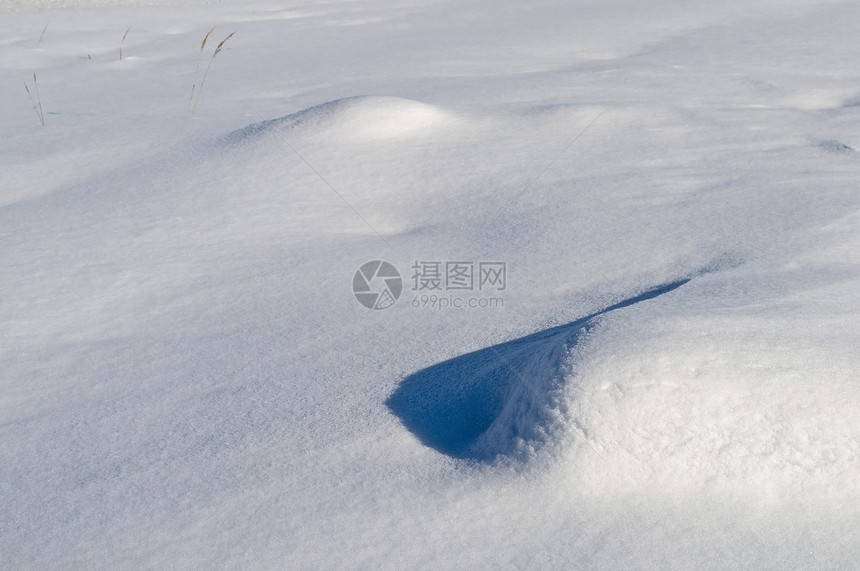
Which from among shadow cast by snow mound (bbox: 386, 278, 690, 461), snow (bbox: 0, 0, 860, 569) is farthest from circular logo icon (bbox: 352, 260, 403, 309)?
shadow cast by snow mound (bbox: 386, 278, 690, 461)

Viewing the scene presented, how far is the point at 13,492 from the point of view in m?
1.09

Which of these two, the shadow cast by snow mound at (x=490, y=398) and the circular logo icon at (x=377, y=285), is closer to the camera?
the shadow cast by snow mound at (x=490, y=398)

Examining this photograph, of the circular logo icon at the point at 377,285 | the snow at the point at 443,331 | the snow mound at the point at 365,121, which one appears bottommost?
the circular logo icon at the point at 377,285

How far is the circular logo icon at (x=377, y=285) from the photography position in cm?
163

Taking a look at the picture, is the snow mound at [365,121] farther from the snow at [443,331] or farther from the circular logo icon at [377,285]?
the circular logo icon at [377,285]

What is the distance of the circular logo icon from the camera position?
163 cm

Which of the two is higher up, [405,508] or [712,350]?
[712,350]

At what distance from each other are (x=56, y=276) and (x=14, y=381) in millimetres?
473

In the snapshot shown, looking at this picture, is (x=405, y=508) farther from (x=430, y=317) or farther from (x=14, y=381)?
(x=14, y=381)

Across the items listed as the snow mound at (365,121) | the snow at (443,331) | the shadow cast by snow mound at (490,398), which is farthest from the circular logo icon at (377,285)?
the snow mound at (365,121)

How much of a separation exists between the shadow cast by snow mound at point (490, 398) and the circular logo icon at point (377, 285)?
12.3 inches

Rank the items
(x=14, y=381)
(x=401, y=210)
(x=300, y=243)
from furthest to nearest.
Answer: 1. (x=401, y=210)
2. (x=300, y=243)
3. (x=14, y=381)

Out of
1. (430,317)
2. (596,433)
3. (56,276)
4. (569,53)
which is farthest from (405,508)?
(569,53)

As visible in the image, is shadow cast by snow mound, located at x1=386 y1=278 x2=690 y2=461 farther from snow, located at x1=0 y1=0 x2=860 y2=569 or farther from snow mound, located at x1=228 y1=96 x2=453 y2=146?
snow mound, located at x1=228 y1=96 x2=453 y2=146
